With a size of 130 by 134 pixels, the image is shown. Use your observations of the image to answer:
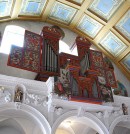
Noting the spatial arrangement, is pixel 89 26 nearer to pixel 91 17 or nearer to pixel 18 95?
pixel 91 17

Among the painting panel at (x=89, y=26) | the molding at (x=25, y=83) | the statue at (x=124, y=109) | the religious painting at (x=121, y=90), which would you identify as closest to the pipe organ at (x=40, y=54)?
the molding at (x=25, y=83)

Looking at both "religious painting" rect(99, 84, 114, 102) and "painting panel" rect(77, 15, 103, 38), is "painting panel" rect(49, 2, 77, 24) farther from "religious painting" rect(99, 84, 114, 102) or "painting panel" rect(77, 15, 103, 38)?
"religious painting" rect(99, 84, 114, 102)

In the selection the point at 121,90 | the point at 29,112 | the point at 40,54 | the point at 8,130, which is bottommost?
the point at 29,112

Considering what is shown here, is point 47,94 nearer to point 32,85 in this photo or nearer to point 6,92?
point 32,85

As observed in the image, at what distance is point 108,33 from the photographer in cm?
1307

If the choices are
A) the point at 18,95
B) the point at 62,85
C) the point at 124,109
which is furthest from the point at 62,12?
the point at 124,109

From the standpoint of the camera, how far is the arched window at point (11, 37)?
11256 millimetres

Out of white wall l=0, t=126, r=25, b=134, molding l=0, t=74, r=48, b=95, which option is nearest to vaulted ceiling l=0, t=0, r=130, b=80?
molding l=0, t=74, r=48, b=95

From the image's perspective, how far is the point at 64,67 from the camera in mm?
10641

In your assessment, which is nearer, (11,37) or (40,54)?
(40,54)

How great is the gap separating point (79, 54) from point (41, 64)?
2.44 metres

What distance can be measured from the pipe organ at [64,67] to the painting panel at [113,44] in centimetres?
195

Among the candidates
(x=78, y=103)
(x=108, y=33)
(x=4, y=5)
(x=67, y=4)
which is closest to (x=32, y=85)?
(x=78, y=103)

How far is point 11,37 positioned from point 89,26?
4322mm
